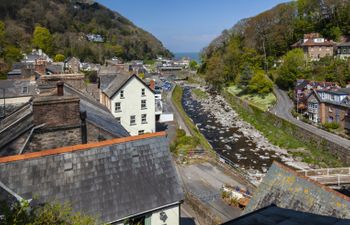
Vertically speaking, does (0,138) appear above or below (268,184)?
above

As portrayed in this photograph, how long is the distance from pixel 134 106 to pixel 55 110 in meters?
24.6

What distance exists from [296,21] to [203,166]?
81148 millimetres

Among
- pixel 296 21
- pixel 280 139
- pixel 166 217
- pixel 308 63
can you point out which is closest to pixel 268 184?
pixel 166 217

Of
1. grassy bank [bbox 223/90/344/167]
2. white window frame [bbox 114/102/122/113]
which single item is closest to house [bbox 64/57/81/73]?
white window frame [bbox 114/102/122/113]

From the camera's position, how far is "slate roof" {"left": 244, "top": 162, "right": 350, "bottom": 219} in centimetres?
974

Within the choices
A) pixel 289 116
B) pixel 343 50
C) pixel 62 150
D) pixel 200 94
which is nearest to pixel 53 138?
pixel 62 150

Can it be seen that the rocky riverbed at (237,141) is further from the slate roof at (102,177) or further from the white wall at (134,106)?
the slate roof at (102,177)

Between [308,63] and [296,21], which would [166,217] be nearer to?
[308,63]

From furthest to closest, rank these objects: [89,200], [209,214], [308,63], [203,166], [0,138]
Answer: [308,63], [203,166], [209,214], [0,138], [89,200]

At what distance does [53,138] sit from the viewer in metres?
12.0

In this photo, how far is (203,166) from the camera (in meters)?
29.3

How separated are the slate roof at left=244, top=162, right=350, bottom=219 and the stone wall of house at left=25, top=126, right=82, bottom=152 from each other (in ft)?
23.0

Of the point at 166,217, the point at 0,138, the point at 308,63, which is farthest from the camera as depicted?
the point at 308,63

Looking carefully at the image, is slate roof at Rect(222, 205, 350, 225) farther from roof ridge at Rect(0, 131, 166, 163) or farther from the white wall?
the white wall
